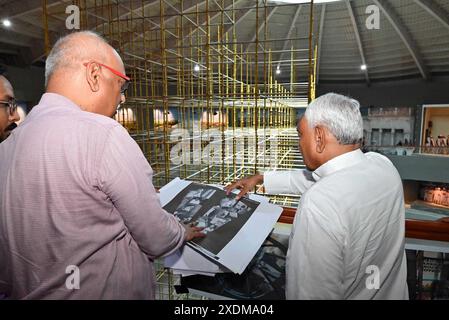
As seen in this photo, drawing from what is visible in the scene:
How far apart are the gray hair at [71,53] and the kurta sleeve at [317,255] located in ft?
3.04

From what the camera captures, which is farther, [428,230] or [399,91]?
[399,91]

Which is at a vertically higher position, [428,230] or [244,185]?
[244,185]

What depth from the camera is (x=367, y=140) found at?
17938mm

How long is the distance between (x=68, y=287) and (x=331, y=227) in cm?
91

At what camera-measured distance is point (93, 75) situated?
1.04 metres

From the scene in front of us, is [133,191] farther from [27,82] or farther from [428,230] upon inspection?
[27,82]

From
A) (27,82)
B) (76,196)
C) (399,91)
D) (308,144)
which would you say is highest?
(27,82)

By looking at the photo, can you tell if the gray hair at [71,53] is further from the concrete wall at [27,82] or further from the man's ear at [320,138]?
the concrete wall at [27,82]

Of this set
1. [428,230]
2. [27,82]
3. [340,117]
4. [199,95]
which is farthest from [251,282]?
[27,82]

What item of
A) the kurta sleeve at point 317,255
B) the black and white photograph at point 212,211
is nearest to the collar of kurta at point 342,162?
the kurta sleeve at point 317,255

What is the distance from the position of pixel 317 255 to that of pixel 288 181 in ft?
2.41

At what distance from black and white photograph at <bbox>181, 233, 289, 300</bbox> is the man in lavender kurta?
13.1 inches

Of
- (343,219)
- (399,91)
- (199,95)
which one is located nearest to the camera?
(343,219)
